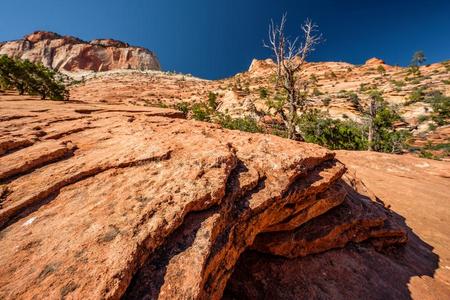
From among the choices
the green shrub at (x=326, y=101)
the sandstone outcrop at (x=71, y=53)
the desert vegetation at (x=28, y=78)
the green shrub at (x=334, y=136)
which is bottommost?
the green shrub at (x=334, y=136)

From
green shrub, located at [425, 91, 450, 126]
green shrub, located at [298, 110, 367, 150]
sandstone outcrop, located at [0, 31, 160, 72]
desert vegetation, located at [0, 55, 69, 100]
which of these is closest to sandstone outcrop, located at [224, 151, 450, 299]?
desert vegetation, located at [0, 55, 69, 100]

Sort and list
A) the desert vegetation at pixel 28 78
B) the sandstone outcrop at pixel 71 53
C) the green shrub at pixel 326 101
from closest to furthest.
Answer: the desert vegetation at pixel 28 78
the green shrub at pixel 326 101
the sandstone outcrop at pixel 71 53

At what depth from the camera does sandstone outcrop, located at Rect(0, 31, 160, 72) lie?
280 ft

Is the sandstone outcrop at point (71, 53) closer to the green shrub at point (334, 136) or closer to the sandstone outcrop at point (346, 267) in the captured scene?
the green shrub at point (334, 136)

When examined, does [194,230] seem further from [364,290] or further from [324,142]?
[324,142]

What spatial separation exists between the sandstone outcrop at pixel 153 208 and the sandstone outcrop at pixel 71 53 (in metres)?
97.3

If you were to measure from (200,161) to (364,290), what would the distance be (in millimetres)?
4477

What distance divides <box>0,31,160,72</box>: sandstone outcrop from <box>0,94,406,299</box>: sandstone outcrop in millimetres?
97273

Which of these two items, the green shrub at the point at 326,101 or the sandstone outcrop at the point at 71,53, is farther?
the sandstone outcrop at the point at 71,53

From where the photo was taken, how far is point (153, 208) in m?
3.26

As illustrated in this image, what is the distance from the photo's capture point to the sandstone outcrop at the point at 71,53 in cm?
8525

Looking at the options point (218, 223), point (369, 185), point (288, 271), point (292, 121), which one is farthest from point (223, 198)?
point (292, 121)

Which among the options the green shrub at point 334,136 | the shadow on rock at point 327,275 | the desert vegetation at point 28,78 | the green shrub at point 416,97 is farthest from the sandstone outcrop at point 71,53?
the shadow on rock at point 327,275

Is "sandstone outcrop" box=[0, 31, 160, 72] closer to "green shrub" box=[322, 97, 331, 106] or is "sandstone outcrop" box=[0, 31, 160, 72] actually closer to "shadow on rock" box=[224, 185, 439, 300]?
"green shrub" box=[322, 97, 331, 106]
